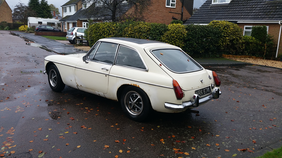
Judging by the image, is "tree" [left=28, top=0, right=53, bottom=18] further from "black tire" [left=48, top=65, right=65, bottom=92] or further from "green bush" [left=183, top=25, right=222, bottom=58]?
"black tire" [left=48, top=65, right=65, bottom=92]

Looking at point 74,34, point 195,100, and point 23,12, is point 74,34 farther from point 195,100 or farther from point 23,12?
point 23,12

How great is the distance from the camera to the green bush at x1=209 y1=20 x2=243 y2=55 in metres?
16.6

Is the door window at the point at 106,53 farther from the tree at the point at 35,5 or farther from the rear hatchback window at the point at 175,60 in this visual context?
the tree at the point at 35,5

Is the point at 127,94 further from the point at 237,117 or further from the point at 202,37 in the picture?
the point at 202,37

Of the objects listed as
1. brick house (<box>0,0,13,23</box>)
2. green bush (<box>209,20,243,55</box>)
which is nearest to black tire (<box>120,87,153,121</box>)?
green bush (<box>209,20,243,55</box>)

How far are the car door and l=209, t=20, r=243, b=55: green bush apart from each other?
13.2 m

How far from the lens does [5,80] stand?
25.7 feet

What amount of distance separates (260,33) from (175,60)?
51.7 ft

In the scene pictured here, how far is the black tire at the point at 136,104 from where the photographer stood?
14.9 feet

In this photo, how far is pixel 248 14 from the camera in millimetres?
20203

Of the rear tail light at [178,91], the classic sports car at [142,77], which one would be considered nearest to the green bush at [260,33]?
the classic sports car at [142,77]

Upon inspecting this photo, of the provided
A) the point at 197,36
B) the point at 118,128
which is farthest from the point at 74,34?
the point at 118,128

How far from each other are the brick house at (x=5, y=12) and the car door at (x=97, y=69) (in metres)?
75.9

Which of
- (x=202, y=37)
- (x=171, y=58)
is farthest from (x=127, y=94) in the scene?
(x=202, y=37)
